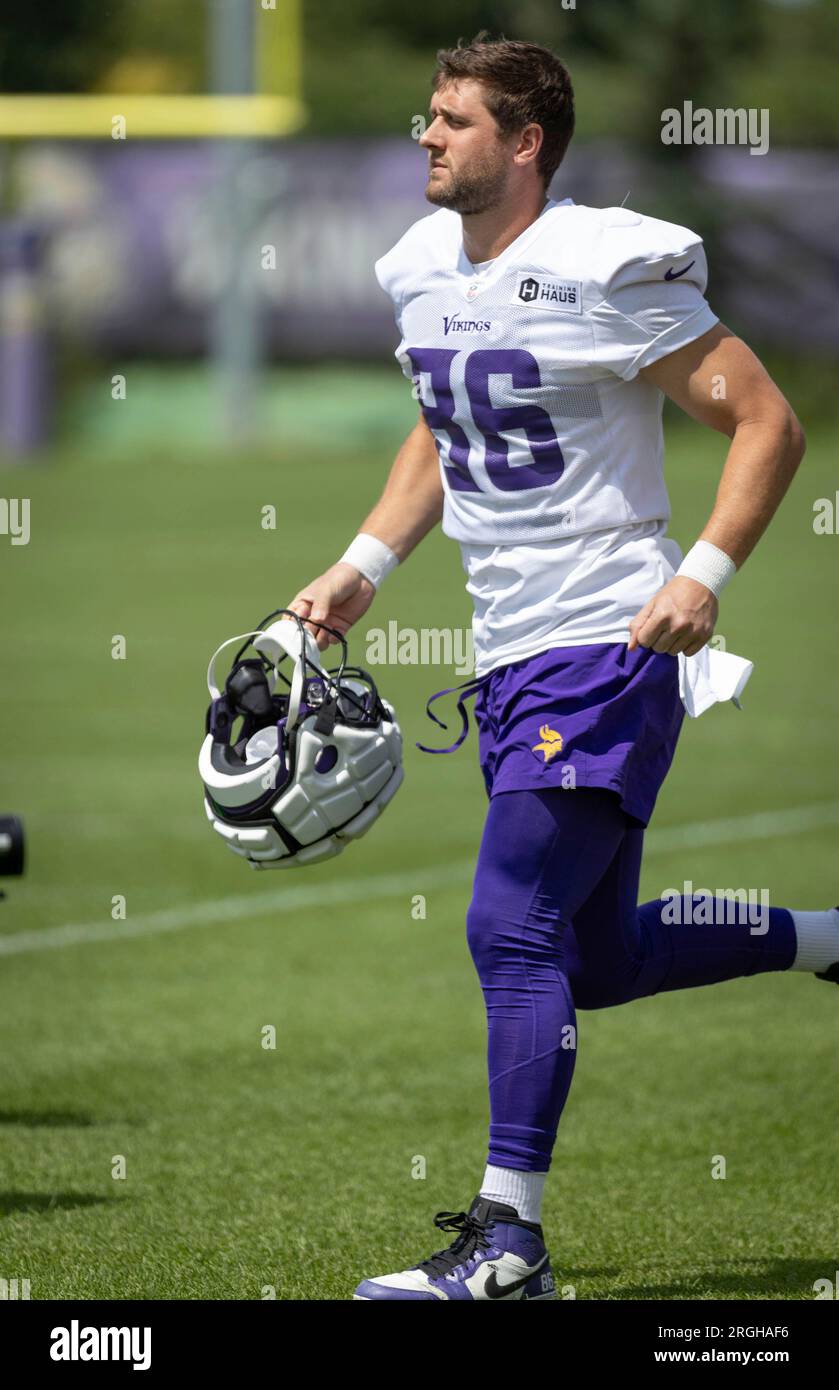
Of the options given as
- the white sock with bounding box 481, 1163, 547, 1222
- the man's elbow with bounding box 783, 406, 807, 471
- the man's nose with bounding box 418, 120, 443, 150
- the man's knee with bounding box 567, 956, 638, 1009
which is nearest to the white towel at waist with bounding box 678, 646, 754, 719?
the man's elbow with bounding box 783, 406, 807, 471

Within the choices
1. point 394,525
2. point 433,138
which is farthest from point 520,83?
point 394,525

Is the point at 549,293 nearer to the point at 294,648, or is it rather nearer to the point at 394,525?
the point at 394,525

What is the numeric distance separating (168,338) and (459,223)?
1159 inches

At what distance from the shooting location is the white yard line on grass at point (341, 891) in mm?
7875

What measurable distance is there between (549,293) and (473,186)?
25cm

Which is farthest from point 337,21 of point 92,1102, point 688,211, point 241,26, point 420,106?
point 92,1102

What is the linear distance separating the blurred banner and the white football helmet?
28416 millimetres

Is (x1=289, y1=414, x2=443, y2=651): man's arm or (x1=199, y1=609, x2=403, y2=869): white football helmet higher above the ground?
(x1=289, y1=414, x2=443, y2=651): man's arm

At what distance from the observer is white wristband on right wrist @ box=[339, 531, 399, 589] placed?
15.0 feet

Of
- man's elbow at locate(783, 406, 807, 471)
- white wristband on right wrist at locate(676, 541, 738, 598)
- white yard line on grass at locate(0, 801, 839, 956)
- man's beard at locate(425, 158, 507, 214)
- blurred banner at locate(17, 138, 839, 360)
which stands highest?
blurred banner at locate(17, 138, 839, 360)

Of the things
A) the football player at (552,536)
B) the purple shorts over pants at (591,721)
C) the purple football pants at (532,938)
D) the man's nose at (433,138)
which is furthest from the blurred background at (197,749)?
the man's nose at (433,138)

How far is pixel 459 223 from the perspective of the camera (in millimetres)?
4367
